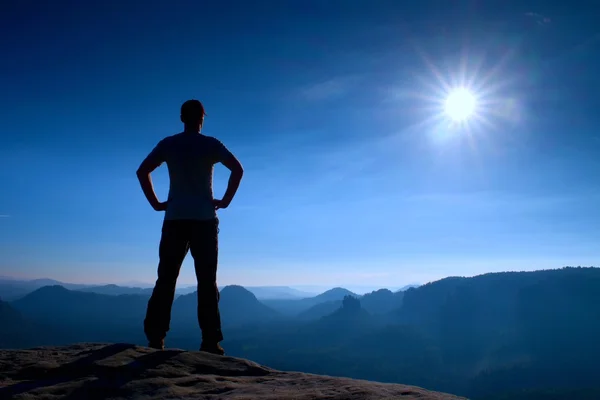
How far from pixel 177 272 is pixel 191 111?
3466 millimetres

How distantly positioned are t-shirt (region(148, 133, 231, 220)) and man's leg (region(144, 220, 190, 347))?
29 centimetres

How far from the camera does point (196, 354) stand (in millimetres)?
6578

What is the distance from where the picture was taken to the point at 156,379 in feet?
16.5

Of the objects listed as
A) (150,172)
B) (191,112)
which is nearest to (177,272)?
(150,172)

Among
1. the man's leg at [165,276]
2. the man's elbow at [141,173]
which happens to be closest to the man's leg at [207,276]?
the man's leg at [165,276]

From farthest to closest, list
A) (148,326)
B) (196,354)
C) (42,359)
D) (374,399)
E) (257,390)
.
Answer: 1. (148,326)
2. (196,354)
3. (42,359)
4. (257,390)
5. (374,399)

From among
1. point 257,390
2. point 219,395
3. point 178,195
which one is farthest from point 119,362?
point 178,195

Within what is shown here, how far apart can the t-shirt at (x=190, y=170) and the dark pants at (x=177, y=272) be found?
0.25 m

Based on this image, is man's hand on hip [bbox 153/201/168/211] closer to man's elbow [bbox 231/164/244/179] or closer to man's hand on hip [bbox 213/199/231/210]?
man's hand on hip [bbox 213/199/231/210]

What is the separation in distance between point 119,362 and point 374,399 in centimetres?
399

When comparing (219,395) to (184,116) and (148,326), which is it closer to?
(148,326)

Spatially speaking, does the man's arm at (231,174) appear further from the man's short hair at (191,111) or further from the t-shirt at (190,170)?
the man's short hair at (191,111)

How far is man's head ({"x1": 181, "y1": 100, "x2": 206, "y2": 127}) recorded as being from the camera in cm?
772

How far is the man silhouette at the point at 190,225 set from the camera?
23.5 feet
